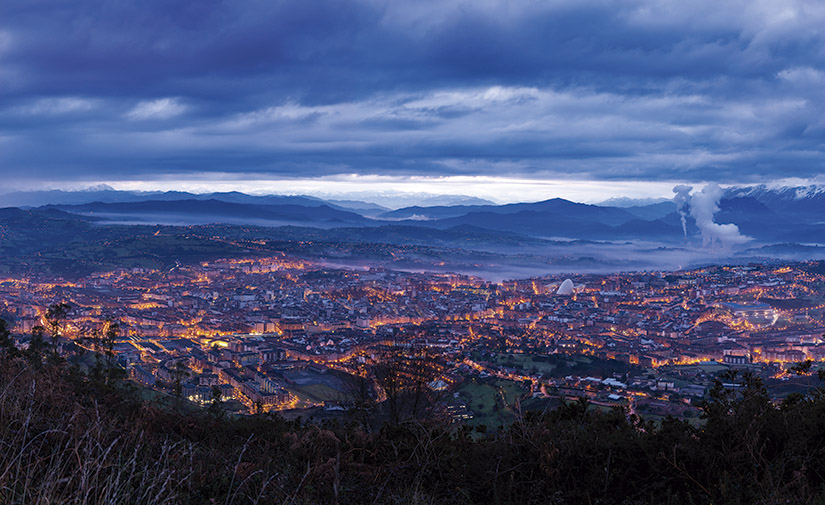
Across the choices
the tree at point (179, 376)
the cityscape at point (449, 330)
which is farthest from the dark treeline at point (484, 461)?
the tree at point (179, 376)

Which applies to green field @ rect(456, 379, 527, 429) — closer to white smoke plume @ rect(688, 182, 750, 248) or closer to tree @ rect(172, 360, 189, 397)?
tree @ rect(172, 360, 189, 397)

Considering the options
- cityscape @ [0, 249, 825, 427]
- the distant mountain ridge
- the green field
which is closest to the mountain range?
the distant mountain ridge

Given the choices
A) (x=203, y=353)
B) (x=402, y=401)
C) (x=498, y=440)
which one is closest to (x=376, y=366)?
(x=402, y=401)

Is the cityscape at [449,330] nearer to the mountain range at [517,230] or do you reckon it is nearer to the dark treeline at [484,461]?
the dark treeline at [484,461]

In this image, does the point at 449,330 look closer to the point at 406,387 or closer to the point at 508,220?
the point at 406,387

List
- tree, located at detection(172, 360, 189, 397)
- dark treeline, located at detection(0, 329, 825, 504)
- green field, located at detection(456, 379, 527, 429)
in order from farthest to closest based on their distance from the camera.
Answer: green field, located at detection(456, 379, 527, 429) < tree, located at detection(172, 360, 189, 397) < dark treeline, located at detection(0, 329, 825, 504)

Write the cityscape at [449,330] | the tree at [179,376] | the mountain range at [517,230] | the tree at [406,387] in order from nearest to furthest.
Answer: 1. the tree at [406,387]
2. the tree at [179,376]
3. the cityscape at [449,330]
4. the mountain range at [517,230]

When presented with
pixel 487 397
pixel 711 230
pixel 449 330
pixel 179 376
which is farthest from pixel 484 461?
pixel 711 230

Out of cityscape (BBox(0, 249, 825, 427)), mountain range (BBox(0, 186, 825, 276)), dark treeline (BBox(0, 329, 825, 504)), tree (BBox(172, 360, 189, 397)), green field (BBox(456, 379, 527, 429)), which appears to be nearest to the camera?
dark treeline (BBox(0, 329, 825, 504))
